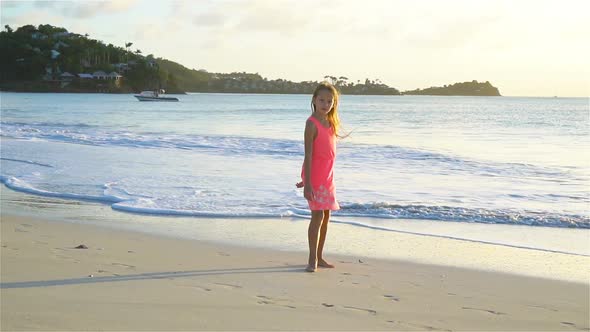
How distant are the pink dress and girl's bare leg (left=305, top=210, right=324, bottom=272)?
80 millimetres

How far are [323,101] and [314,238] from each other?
1.09 m

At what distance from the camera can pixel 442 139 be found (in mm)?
23031

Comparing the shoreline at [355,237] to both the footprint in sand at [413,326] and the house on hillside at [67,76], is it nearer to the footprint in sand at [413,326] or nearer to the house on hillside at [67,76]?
the footprint in sand at [413,326]

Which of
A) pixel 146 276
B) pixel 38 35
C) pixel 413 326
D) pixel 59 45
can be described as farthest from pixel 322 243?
pixel 38 35

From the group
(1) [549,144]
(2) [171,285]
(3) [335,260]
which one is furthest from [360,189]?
(1) [549,144]

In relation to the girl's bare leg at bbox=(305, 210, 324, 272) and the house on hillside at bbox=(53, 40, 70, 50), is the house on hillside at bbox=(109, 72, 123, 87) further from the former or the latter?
the girl's bare leg at bbox=(305, 210, 324, 272)

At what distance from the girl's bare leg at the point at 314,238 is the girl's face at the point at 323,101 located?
831mm

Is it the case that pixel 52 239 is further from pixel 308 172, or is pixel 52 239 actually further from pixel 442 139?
pixel 442 139

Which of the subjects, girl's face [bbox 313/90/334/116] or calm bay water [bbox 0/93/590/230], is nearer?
girl's face [bbox 313/90/334/116]

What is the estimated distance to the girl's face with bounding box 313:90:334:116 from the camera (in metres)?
5.15

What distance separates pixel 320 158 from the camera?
5.25 m

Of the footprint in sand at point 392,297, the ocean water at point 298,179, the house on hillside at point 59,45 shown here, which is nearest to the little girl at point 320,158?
the footprint in sand at point 392,297

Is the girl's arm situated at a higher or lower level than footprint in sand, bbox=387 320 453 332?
higher

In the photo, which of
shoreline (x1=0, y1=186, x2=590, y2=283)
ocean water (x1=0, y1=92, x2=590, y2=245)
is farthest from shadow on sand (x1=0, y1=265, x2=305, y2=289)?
ocean water (x1=0, y1=92, x2=590, y2=245)
